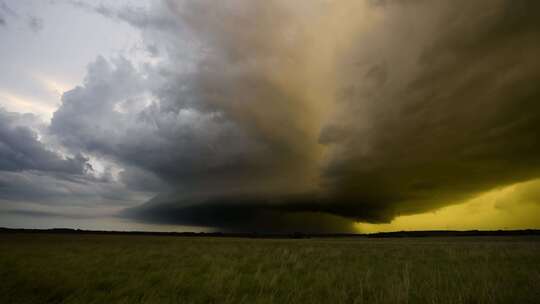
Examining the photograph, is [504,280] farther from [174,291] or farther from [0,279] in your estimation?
[0,279]

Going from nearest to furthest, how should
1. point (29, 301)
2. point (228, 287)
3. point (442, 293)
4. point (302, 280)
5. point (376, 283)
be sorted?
point (29, 301) → point (442, 293) → point (228, 287) → point (376, 283) → point (302, 280)

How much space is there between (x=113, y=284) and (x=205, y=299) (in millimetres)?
3284

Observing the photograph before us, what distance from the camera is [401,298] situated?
5816 mm

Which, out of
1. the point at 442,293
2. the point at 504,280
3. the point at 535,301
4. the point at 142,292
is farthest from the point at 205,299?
the point at 504,280

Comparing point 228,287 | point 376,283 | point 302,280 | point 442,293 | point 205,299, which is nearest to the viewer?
point 205,299

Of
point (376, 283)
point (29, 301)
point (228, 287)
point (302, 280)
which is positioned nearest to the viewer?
point (29, 301)

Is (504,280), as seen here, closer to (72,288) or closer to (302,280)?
(302,280)

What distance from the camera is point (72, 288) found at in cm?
695

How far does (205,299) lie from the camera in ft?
20.3

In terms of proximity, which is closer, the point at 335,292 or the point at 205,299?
the point at 205,299

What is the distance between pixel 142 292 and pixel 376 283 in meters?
6.20

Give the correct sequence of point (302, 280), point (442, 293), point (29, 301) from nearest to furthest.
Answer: point (29, 301)
point (442, 293)
point (302, 280)

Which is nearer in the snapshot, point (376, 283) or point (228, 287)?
point (228, 287)

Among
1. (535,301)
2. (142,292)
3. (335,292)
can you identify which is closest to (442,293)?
(535,301)
